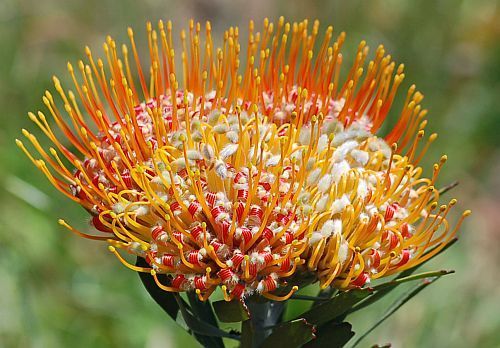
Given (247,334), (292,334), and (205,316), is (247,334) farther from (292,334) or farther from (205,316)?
(205,316)

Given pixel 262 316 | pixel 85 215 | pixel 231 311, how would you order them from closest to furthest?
1. pixel 231 311
2. pixel 262 316
3. pixel 85 215

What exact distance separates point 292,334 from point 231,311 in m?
0.13

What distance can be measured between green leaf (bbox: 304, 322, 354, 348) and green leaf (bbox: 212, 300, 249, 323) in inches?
6.8

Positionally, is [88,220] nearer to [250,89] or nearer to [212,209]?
[212,209]

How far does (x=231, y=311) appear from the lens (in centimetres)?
127

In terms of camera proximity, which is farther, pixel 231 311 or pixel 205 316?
pixel 205 316

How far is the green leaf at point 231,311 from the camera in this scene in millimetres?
1253

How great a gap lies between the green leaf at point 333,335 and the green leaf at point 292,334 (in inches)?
2.4

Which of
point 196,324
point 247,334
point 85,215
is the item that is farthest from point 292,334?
point 85,215

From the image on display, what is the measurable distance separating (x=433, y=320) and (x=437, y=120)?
48.8 inches

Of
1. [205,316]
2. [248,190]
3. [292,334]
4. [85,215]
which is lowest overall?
[85,215]

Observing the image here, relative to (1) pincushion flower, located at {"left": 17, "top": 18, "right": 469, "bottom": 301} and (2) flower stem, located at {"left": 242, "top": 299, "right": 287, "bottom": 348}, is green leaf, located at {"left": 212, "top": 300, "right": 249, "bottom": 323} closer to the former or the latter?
(1) pincushion flower, located at {"left": 17, "top": 18, "right": 469, "bottom": 301}

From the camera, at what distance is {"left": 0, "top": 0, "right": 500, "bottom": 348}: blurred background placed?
105 inches

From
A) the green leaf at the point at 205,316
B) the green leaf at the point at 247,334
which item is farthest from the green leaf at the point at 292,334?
the green leaf at the point at 205,316
